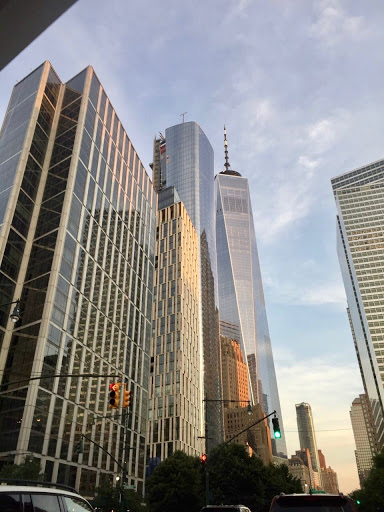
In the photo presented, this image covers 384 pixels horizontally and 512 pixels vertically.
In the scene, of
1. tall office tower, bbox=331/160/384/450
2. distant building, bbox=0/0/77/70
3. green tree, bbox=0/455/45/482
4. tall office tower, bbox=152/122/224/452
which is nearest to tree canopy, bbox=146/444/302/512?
green tree, bbox=0/455/45/482

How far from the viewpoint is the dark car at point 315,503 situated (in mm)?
6809

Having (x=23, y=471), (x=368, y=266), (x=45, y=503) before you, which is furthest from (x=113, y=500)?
(x=368, y=266)

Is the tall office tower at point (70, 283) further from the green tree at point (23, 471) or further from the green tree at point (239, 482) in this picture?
the green tree at point (239, 482)

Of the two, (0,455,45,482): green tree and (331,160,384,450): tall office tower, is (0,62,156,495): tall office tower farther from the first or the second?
(331,160,384,450): tall office tower

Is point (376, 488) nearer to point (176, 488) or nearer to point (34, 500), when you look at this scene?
point (176, 488)

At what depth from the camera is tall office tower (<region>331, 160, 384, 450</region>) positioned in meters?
158

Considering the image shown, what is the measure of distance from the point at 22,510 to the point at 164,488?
163 ft

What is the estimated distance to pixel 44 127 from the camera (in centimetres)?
7338

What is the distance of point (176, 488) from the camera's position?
48.6 metres

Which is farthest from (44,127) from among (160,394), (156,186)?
(156,186)

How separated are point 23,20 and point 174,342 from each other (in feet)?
361

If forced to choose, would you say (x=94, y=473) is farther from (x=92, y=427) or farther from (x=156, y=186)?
(x=156, y=186)

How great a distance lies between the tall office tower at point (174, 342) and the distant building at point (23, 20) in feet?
344

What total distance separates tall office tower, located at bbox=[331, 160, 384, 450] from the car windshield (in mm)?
159386
